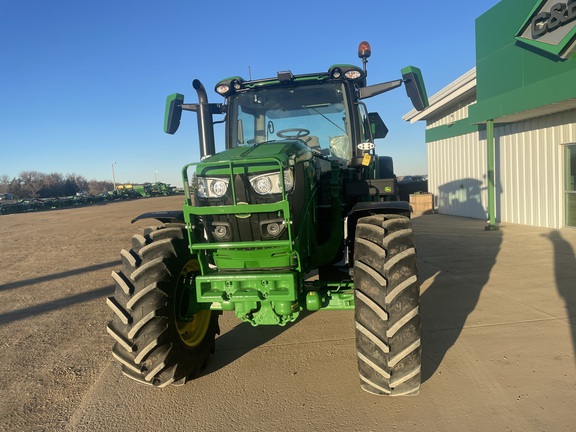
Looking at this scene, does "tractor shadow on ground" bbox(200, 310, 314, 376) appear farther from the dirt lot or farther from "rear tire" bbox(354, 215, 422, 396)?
"rear tire" bbox(354, 215, 422, 396)

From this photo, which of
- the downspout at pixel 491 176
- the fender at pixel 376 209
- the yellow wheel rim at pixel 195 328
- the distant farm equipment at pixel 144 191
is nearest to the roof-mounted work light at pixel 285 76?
the fender at pixel 376 209

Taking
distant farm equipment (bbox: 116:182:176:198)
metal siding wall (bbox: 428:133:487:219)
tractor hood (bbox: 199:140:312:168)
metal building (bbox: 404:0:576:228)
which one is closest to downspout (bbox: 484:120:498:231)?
metal building (bbox: 404:0:576:228)

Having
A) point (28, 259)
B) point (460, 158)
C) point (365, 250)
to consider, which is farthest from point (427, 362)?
point (460, 158)

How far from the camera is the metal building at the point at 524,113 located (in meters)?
8.84

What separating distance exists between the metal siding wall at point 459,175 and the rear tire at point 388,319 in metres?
12.2

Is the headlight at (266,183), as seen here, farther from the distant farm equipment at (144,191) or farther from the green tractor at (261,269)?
the distant farm equipment at (144,191)

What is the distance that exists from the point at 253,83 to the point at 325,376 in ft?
10.7

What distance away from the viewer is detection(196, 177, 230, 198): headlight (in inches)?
129

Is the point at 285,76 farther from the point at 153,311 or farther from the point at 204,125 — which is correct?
the point at 153,311

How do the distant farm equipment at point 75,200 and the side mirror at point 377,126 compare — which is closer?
the side mirror at point 377,126

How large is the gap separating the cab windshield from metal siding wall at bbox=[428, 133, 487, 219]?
1064 cm

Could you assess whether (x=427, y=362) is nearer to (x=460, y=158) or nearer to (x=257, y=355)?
(x=257, y=355)

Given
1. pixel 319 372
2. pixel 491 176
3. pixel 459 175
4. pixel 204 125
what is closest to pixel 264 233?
pixel 319 372

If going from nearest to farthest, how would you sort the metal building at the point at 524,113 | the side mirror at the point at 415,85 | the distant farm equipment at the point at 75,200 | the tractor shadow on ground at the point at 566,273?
the side mirror at the point at 415,85
the tractor shadow on ground at the point at 566,273
the metal building at the point at 524,113
the distant farm equipment at the point at 75,200
